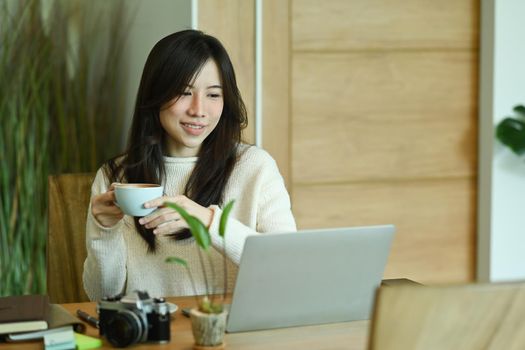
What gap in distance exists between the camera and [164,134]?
261 cm

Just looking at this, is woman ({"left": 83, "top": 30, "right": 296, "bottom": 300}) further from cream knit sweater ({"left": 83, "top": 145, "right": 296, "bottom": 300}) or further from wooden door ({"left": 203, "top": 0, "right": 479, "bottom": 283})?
wooden door ({"left": 203, "top": 0, "right": 479, "bottom": 283})

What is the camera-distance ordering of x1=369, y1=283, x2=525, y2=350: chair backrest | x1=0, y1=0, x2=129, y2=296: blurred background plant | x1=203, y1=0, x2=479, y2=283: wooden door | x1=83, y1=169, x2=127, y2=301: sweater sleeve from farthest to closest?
x1=0, y1=0, x2=129, y2=296: blurred background plant → x1=203, y1=0, x2=479, y2=283: wooden door → x1=83, y1=169, x2=127, y2=301: sweater sleeve → x1=369, y1=283, x2=525, y2=350: chair backrest

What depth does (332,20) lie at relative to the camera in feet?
11.3

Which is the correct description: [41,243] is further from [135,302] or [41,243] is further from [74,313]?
[135,302]

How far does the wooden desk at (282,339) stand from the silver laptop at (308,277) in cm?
2

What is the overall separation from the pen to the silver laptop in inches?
10.7

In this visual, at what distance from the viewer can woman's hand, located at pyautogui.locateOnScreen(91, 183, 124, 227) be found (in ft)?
7.03

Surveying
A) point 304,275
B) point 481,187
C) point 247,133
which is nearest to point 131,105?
point 247,133

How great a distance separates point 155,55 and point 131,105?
45.4 inches

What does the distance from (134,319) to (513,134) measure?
7.24 feet

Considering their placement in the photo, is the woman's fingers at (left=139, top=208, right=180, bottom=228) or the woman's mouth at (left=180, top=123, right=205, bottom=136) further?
the woman's mouth at (left=180, top=123, right=205, bottom=136)

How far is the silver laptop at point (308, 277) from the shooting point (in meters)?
1.75

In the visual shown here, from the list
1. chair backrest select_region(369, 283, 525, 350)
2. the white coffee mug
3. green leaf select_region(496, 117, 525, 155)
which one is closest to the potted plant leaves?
green leaf select_region(496, 117, 525, 155)

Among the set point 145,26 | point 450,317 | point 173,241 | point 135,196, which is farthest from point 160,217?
point 145,26
